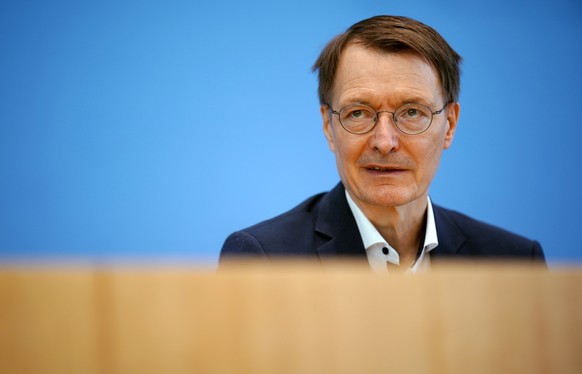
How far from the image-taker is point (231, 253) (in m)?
1.31

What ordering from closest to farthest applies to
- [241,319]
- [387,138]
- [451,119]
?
[241,319], [387,138], [451,119]

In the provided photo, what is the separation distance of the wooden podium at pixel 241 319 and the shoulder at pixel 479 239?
40.3 inches

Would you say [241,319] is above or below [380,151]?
below

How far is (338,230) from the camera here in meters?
1.32

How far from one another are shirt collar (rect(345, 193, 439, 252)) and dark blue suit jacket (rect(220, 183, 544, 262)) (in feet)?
0.04

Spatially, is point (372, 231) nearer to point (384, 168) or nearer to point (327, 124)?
point (384, 168)

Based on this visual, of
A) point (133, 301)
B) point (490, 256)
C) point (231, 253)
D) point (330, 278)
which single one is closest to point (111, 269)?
point (133, 301)

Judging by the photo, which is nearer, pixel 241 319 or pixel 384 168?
pixel 241 319

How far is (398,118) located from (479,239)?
15.3 inches

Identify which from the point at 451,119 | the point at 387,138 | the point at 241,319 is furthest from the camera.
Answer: the point at 451,119

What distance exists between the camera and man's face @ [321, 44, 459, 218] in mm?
1265

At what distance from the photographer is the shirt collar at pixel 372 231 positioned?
132 cm

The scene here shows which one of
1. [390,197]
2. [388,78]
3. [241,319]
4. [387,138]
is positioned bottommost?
[241,319]

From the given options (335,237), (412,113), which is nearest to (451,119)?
(412,113)
